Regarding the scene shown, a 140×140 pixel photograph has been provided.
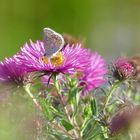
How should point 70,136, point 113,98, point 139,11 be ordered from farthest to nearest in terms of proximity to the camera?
point 139,11, point 113,98, point 70,136

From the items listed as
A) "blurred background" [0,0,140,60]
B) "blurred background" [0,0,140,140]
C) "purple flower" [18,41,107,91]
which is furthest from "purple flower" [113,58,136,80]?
"blurred background" [0,0,140,60]

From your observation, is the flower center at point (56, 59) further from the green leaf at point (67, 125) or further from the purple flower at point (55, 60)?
the green leaf at point (67, 125)

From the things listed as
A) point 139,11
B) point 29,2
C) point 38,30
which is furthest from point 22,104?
point 139,11

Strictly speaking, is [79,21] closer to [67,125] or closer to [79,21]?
[79,21]

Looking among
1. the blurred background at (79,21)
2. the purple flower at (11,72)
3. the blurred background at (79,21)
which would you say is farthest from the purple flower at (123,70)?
the blurred background at (79,21)

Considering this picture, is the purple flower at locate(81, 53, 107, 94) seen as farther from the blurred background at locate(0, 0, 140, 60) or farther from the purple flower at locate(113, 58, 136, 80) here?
the blurred background at locate(0, 0, 140, 60)

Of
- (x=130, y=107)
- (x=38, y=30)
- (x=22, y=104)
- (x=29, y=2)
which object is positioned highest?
(x=29, y=2)

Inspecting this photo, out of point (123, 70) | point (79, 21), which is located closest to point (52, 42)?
point (123, 70)

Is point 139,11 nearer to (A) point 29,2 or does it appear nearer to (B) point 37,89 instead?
(A) point 29,2
